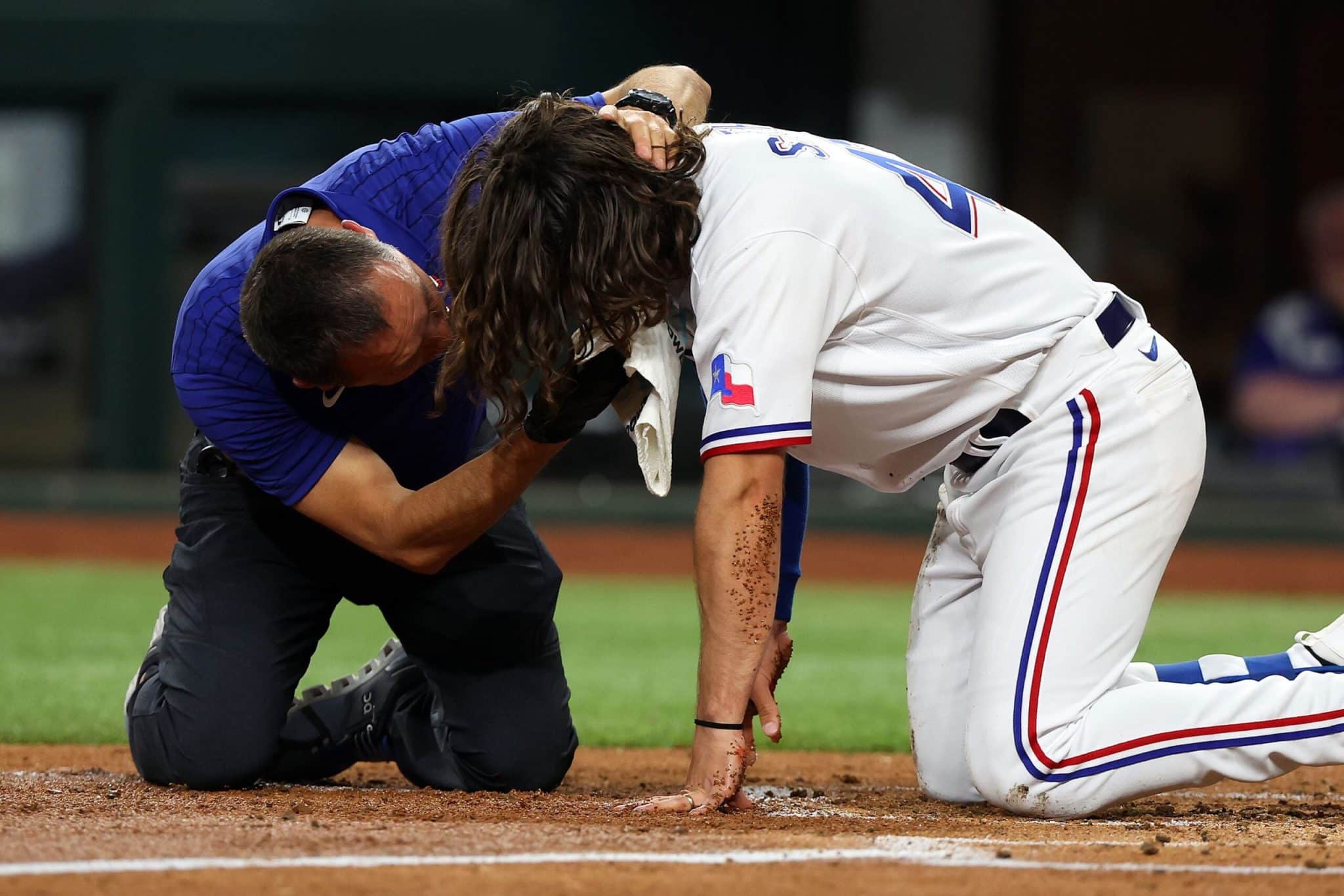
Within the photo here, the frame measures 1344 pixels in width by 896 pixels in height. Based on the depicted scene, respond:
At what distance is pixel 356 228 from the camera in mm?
3377

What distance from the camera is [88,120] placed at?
13352mm

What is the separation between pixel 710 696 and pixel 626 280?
779 millimetres

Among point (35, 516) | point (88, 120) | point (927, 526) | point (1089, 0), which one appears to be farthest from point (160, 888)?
point (1089, 0)

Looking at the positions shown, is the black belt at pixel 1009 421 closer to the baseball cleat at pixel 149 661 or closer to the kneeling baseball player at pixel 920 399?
the kneeling baseball player at pixel 920 399

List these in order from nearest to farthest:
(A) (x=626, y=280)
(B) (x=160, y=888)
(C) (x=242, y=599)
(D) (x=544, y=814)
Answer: (B) (x=160, y=888)
(A) (x=626, y=280)
(D) (x=544, y=814)
(C) (x=242, y=599)

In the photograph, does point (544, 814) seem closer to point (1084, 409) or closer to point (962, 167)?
point (1084, 409)

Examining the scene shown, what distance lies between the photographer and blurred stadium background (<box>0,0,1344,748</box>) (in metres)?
12.9

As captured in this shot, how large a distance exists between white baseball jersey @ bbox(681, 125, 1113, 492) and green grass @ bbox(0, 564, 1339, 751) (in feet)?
5.89

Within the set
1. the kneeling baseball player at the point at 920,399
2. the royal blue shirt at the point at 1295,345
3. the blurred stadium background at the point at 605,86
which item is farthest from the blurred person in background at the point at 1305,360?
the kneeling baseball player at the point at 920,399

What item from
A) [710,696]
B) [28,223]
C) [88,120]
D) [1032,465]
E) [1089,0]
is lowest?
[710,696]

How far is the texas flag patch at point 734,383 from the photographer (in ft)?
9.04

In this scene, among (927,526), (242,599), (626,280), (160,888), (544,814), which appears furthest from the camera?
(927,526)

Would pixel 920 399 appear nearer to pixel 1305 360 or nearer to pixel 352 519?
pixel 352 519

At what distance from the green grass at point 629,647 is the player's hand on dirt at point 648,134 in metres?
2.29
